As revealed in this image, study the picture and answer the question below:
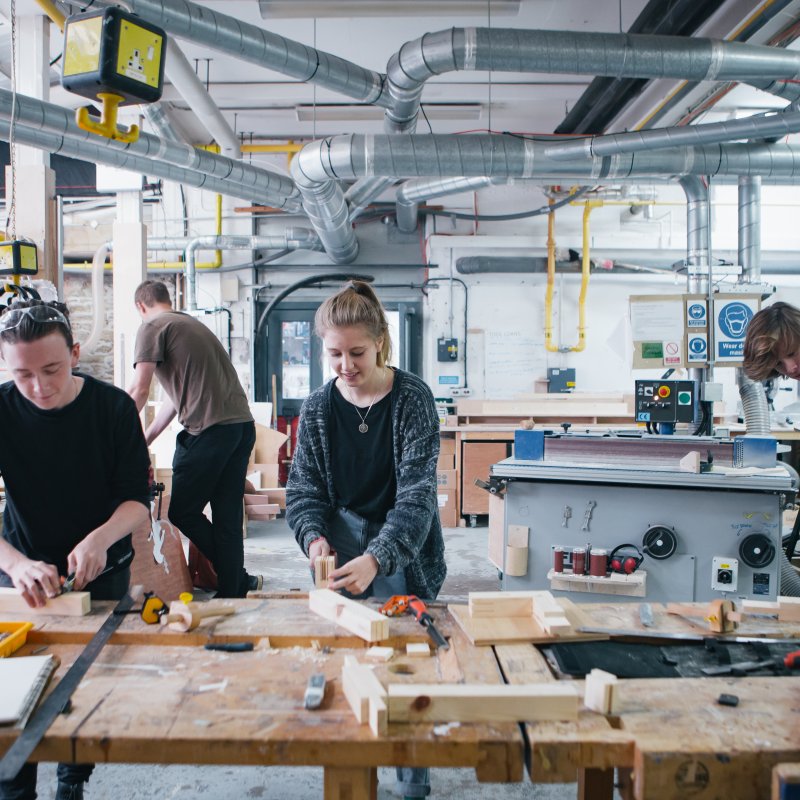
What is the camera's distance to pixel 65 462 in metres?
1.57

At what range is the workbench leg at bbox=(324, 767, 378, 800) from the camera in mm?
874

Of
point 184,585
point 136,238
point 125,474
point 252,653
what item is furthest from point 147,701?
point 136,238

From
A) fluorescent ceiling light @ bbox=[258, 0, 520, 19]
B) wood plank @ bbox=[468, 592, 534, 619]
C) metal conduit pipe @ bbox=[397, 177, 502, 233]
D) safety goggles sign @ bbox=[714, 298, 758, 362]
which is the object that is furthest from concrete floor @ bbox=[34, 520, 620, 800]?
fluorescent ceiling light @ bbox=[258, 0, 520, 19]

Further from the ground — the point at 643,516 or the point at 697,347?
the point at 697,347

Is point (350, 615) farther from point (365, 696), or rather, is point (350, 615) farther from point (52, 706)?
point (52, 706)

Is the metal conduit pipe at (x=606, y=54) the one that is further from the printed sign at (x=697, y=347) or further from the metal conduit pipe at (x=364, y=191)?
the metal conduit pipe at (x=364, y=191)

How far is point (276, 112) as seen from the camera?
555 centimetres

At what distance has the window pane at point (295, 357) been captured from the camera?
6707 millimetres

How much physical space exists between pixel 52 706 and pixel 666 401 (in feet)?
7.95

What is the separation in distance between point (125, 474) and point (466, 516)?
12.7 feet

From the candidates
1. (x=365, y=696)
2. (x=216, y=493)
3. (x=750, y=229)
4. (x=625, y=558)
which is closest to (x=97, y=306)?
(x=216, y=493)

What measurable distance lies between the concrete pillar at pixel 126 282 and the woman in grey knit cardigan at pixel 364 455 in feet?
8.94

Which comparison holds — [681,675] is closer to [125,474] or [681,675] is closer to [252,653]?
[252,653]

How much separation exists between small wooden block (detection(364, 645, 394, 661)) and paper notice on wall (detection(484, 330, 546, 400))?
5.49 m
